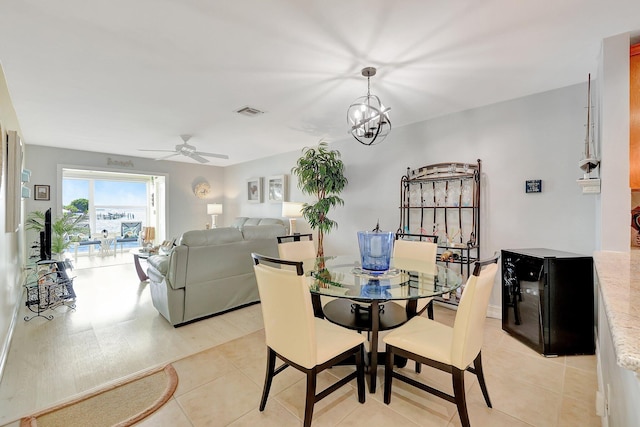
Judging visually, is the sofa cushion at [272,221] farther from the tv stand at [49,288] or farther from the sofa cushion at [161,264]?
the tv stand at [49,288]

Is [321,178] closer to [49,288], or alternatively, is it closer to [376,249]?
[376,249]

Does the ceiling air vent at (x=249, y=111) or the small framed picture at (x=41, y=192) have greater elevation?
the ceiling air vent at (x=249, y=111)

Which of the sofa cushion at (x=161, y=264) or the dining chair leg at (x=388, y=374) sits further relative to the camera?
the sofa cushion at (x=161, y=264)

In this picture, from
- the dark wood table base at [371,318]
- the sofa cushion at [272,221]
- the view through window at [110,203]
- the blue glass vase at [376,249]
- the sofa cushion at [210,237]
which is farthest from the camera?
the view through window at [110,203]

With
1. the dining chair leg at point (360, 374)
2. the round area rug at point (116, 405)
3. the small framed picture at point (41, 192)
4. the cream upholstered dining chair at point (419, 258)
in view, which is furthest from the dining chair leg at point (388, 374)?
the small framed picture at point (41, 192)

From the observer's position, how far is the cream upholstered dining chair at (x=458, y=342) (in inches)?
59.8

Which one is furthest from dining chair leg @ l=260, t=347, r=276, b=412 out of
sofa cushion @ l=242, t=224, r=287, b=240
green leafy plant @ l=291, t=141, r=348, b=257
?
green leafy plant @ l=291, t=141, r=348, b=257

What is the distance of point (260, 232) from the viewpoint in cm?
373

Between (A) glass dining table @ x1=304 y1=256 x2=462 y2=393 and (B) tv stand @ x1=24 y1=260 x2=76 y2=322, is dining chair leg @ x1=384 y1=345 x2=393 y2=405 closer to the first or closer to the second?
(A) glass dining table @ x1=304 y1=256 x2=462 y2=393

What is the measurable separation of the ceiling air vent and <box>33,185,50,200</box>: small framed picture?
14.9ft

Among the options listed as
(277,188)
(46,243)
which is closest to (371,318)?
(46,243)

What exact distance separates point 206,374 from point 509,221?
10.6 ft

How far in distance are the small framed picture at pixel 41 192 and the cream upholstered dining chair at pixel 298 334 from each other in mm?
5915

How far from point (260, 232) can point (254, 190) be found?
3.11 metres
